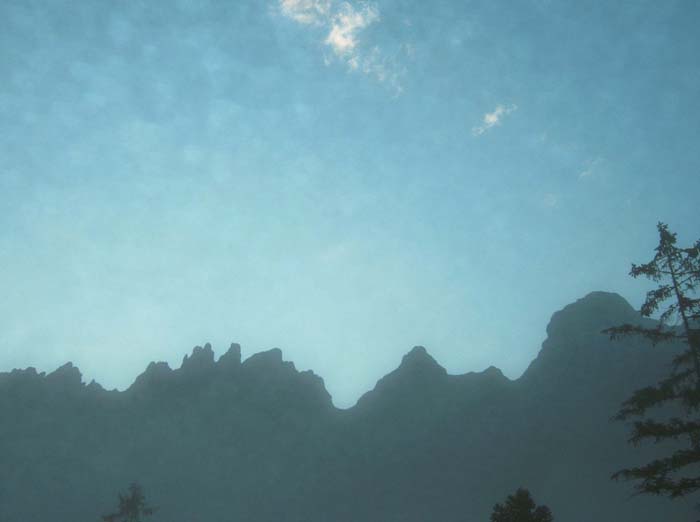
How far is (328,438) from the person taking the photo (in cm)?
11025

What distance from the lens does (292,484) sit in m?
104

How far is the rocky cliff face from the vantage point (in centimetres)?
9769

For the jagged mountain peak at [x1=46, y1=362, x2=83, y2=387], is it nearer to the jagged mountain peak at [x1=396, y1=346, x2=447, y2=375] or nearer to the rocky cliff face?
the rocky cliff face

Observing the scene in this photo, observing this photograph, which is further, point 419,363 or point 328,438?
point 419,363

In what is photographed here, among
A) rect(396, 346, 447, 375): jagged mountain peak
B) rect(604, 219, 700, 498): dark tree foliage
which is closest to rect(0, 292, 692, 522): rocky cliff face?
rect(396, 346, 447, 375): jagged mountain peak

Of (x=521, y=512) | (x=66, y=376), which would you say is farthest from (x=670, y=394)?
(x=66, y=376)

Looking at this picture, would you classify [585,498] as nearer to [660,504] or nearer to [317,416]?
[660,504]

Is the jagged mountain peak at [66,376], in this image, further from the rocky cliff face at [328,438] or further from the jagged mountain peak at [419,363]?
the jagged mountain peak at [419,363]

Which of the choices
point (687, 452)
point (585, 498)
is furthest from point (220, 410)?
point (687, 452)

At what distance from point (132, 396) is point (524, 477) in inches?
3706

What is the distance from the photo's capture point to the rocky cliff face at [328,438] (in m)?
97.7

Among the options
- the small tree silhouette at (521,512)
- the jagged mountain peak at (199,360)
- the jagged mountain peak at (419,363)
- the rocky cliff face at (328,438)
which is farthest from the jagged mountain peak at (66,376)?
the small tree silhouette at (521,512)

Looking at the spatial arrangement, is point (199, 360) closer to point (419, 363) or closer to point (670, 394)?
point (419, 363)

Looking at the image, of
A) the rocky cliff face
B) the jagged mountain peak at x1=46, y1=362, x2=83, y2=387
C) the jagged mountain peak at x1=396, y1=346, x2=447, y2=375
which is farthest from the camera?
the jagged mountain peak at x1=46, y1=362, x2=83, y2=387
